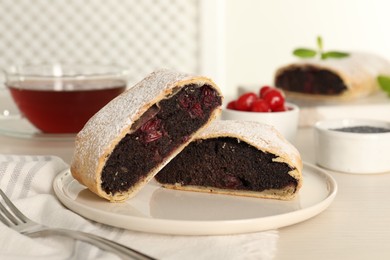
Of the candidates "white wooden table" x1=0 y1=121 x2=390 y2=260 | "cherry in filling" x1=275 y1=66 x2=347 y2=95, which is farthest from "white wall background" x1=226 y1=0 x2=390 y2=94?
"white wooden table" x1=0 y1=121 x2=390 y2=260

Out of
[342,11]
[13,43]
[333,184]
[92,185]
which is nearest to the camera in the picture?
[92,185]

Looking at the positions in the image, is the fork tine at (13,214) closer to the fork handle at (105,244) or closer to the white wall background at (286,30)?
the fork handle at (105,244)

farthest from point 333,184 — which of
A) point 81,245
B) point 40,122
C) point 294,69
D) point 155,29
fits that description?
point 155,29

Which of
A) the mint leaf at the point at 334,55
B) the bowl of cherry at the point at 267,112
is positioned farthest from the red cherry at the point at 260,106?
the mint leaf at the point at 334,55

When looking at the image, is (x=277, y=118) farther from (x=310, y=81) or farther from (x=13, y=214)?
(x=310, y=81)

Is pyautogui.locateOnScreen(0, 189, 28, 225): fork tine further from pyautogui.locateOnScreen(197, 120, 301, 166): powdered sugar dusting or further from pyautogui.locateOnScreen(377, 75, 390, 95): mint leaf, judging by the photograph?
pyautogui.locateOnScreen(377, 75, 390, 95): mint leaf

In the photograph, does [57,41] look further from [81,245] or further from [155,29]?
[81,245]
